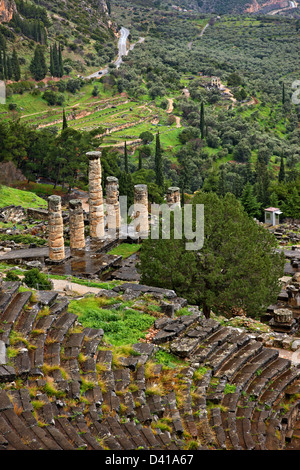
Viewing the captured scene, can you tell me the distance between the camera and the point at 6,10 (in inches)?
4638

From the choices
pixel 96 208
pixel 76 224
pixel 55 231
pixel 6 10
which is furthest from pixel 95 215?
pixel 6 10

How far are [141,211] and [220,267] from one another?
15660 mm

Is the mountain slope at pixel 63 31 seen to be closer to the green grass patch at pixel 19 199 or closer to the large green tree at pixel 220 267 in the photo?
the green grass patch at pixel 19 199

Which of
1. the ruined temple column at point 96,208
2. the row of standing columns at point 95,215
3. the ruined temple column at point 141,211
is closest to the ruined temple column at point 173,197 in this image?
the row of standing columns at point 95,215

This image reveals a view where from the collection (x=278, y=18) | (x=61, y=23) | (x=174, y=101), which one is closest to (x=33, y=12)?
(x=61, y=23)

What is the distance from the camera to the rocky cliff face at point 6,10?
11659 centimetres

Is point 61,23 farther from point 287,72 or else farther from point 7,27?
point 287,72

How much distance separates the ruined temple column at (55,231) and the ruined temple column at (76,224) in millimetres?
1513

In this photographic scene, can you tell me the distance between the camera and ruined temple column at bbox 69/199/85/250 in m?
38.7

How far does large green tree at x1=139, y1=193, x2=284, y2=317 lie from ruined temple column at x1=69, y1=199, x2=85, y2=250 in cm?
925

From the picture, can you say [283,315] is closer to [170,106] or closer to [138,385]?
[138,385]

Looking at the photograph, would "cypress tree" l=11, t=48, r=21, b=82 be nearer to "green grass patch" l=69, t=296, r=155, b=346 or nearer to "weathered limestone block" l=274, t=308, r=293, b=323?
"weathered limestone block" l=274, t=308, r=293, b=323

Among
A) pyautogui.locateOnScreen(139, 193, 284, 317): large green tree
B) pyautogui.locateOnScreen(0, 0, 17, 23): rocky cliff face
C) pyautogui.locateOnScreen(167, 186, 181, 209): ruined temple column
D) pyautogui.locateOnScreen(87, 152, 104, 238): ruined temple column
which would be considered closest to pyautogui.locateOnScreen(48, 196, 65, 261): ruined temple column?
pyautogui.locateOnScreen(87, 152, 104, 238): ruined temple column
